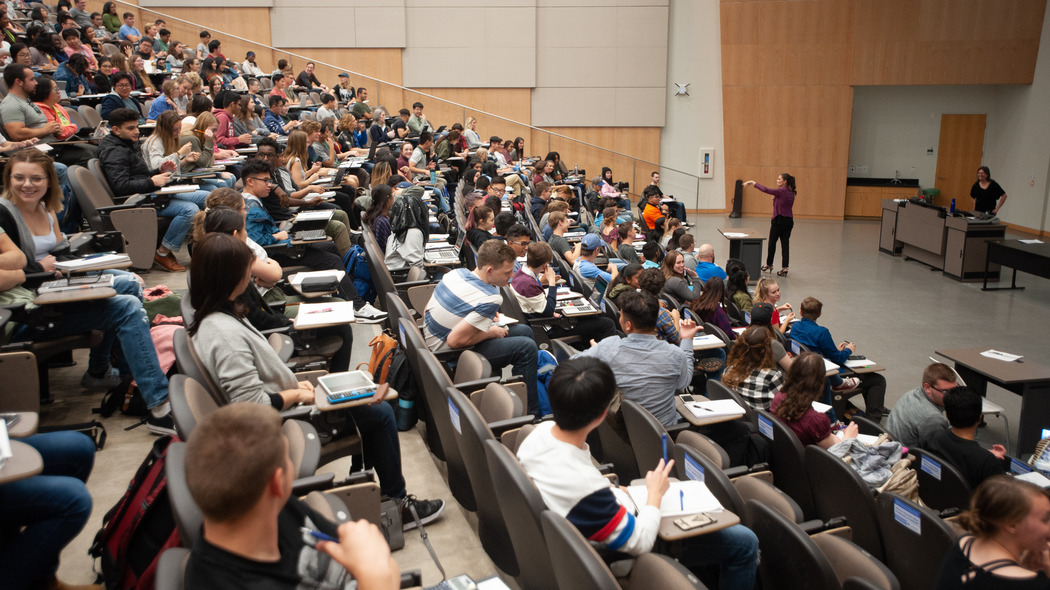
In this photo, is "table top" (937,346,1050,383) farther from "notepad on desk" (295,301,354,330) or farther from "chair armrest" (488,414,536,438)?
"notepad on desk" (295,301,354,330)

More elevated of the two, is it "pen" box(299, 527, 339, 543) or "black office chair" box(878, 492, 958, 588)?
"pen" box(299, 527, 339, 543)

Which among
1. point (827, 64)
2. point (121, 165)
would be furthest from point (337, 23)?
point (121, 165)

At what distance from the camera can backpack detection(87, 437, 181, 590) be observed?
7.13 feet

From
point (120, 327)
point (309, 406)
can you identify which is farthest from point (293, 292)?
point (309, 406)

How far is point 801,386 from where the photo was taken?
12.5 feet

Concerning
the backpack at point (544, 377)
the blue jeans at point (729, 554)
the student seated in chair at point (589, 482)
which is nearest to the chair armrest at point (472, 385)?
the backpack at point (544, 377)

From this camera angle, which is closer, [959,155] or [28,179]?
[28,179]

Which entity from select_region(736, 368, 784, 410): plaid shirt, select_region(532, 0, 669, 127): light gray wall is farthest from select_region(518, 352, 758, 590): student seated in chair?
select_region(532, 0, 669, 127): light gray wall

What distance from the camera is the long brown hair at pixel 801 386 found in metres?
3.79

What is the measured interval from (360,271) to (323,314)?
2.14 m

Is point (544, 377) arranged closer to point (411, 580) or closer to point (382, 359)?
point (382, 359)

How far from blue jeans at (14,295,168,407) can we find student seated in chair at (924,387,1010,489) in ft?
13.3

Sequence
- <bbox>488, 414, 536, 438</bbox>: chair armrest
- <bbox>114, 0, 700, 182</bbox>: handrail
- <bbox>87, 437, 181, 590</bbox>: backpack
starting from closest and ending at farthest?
1. <bbox>87, 437, 181, 590</bbox>: backpack
2. <bbox>488, 414, 536, 438</bbox>: chair armrest
3. <bbox>114, 0, 700, 182</bbox>: handrail

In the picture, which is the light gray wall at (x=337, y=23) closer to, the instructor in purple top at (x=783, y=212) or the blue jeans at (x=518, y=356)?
the instructor in purple top at (x=783, y=212)
